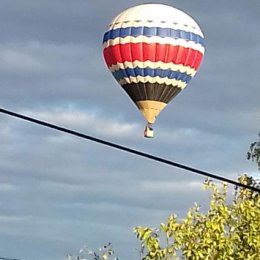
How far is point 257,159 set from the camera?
4825cm

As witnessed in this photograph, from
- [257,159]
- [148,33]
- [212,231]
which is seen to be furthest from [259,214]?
[257,159]

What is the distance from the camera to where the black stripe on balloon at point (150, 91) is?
3058cm

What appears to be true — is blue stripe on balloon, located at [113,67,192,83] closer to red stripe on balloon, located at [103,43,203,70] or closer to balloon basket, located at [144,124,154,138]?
red stripe on balloon, located at [103,43,203,70]

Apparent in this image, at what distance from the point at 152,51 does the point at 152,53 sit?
0.05 m

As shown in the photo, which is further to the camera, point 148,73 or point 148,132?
point 148,73

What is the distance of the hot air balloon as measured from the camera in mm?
30547

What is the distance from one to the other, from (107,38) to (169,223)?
219 inches

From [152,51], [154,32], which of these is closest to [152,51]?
[152,51]

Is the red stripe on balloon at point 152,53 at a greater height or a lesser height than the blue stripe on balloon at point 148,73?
greater

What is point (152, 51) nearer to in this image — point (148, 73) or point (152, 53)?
point (152, 53)

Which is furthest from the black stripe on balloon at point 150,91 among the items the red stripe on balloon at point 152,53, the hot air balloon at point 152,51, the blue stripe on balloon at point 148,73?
the red stripe on balloon at point 152,53

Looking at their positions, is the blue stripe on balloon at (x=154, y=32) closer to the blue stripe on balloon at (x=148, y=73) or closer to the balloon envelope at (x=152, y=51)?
the balloon envelope at (x=152, y=51)

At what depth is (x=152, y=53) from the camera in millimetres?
30547

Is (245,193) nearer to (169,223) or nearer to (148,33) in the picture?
(169,223)
